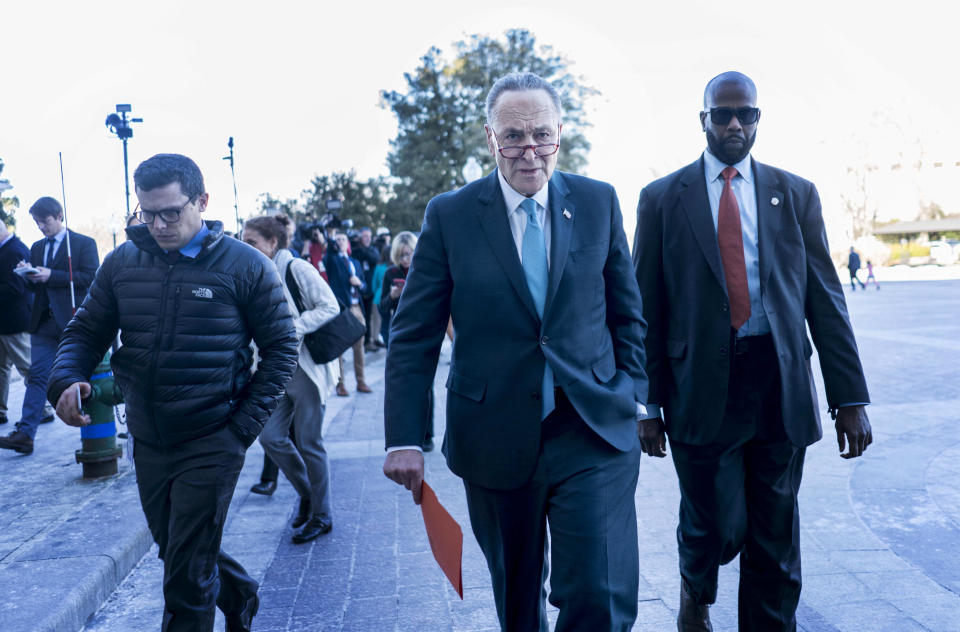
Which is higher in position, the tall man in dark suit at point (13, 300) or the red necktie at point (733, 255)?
the red necktie at point (733, 255)

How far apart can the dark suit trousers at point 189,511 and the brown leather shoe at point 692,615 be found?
5.57 ft

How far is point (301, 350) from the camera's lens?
529 cm

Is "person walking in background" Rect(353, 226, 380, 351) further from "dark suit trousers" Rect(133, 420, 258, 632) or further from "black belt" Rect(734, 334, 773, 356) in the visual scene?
"black belt" Rect(734, 334, 773, 356)

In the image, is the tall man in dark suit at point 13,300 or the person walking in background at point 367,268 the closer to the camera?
the tall man in dark suit at point 13,300

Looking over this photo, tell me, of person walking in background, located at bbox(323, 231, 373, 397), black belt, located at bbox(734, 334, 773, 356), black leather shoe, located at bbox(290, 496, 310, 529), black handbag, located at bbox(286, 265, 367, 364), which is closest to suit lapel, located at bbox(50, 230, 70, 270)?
person walking in background, located at bbox(323, 231, 373, 397)

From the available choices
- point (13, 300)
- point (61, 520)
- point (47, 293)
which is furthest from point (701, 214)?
point (13, 300)

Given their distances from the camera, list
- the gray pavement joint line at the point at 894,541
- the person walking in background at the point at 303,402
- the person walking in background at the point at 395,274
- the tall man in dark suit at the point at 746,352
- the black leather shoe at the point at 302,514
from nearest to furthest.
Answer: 1. the tall man in dark suit at the point at 746,352
2. the gray pavement joint line at the point at 894,541
3. the person walking in background at the point at 303,402
4. the black leather shoe at the point at 302,514
5. the person walking in background at the point at 395,274

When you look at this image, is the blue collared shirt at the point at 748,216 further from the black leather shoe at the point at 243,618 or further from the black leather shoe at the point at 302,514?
the black leather shoe at the point at 302,514

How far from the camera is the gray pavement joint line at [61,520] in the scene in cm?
443

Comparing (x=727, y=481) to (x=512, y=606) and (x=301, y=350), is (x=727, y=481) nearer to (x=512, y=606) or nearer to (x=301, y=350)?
(x=512, y=606)

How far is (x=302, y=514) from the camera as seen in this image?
17.3ft

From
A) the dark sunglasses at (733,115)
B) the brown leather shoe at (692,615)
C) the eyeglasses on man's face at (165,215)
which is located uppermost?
the dark sunglasses at (733,115)

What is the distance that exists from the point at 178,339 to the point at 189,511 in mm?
604

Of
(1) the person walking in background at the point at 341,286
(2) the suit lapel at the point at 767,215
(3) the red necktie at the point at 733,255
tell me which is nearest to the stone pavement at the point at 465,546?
(3) the red necktie at the point at 733,255
